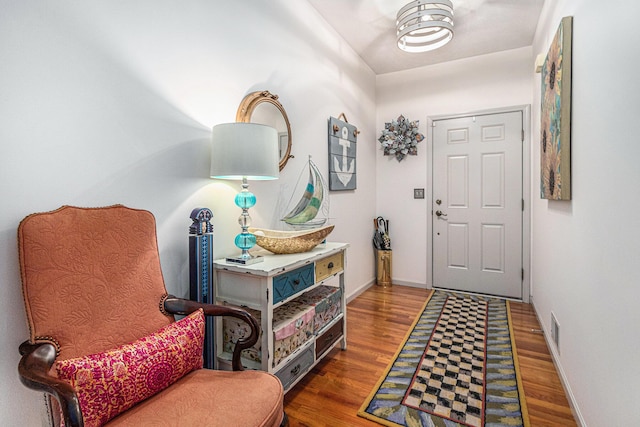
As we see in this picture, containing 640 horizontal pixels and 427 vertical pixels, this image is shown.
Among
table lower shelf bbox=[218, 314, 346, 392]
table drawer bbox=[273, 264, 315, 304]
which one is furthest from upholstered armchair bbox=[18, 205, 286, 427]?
table lower shelf bbox=[218, 314, 346, 392]

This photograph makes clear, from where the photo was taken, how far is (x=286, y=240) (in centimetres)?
192

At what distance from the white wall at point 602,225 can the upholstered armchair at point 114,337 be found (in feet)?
3.93

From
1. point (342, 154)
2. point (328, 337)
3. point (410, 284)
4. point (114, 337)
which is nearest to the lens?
point (114, 337)

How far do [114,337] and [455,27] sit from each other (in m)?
3.47

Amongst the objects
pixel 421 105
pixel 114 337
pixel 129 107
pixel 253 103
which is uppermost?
pixel 421 105

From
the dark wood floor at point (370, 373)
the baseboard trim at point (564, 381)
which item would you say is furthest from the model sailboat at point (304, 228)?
the baseboard trim at point (564, 381)

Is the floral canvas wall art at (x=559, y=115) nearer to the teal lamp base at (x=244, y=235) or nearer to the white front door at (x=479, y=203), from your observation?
the white front door at (x=479, y=203)

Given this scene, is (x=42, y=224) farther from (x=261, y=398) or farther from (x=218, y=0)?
(x=218, y=0)

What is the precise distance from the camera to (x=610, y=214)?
1247mm

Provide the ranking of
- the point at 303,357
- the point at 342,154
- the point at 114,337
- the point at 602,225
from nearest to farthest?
1. the point at 114,337
2. the point at 602,225
3. the point at 303,357
4. the point at 342,154

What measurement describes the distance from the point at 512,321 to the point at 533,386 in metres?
1.09

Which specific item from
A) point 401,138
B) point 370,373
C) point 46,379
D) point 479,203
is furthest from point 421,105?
point 46,379

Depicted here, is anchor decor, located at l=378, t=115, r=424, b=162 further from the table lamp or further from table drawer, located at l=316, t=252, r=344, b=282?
the table lamp

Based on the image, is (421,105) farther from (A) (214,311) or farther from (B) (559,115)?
(A) (214,311)
